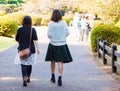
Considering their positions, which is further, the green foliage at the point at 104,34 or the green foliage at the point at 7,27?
the green foliage at the point at 7,27

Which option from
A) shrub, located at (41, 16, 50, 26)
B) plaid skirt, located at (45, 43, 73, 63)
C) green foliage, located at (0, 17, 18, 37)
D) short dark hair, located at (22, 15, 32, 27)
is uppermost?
short dark hair, located at (22, 15, 32, 27)

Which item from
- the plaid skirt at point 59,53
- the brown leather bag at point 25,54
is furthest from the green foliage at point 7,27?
the brown leather bag at point 25,54

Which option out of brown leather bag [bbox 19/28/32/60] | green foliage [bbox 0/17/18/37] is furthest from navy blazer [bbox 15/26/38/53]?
green foliage [bbox 0/17/18/37]

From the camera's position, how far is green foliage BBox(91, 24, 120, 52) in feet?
63.1

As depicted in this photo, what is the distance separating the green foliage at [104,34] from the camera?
63.1 ft

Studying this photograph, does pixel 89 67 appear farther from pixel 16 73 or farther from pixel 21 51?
pixel 21 51

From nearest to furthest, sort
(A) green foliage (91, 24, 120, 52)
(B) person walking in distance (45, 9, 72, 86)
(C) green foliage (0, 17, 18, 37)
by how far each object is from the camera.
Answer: (B) person walking in distance (45, 9, 72, 86)
(A) green foliage (91, 24, 120, 52)
(C) green foliage (0, 17, 18, 37)

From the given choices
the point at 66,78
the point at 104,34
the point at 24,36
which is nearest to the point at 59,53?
the point at 24,36

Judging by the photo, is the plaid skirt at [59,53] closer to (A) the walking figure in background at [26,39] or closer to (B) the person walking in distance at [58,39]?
(B) the person walking in distance at [58,39]

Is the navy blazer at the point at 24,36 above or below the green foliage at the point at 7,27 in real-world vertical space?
above

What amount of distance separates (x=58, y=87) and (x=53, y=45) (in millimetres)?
1071

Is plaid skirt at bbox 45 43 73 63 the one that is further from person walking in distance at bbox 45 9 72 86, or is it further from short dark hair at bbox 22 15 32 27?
short dark hair at bbox 22 15 32 27

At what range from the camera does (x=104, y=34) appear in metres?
19.6

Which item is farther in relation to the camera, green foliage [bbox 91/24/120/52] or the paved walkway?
green foliage [bbox 91/24/120/52]
